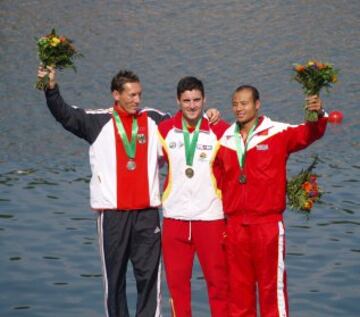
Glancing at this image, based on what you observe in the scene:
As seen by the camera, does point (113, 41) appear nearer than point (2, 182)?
No

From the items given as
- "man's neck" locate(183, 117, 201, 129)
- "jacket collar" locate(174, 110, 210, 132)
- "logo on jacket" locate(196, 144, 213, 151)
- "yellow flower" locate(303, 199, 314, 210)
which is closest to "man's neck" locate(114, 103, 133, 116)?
"jacket collar" locate(174, 110, 210, 132)

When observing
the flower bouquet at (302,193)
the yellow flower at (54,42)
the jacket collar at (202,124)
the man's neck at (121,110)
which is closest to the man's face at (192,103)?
the jacket collar at (202,124)

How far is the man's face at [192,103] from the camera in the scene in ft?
32.6

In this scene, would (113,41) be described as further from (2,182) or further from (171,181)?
(171,181)

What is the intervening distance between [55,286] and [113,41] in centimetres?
1634

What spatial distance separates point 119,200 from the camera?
10094 millimetres

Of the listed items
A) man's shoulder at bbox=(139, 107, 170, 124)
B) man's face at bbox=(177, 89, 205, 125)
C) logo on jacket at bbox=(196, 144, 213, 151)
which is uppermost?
man's face at bbox=(177, 89, 205, 125)

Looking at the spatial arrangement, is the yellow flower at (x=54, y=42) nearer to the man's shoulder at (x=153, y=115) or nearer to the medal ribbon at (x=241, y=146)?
the man's shoulder at (x=153, y=115)

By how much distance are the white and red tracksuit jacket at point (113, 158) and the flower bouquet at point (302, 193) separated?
1205 millimetres

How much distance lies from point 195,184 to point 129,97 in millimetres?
990

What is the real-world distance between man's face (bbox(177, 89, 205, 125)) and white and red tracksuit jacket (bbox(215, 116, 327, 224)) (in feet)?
1.39

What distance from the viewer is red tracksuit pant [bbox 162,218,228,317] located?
1005 centimetres

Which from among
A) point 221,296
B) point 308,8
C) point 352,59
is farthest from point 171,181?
point 308,8

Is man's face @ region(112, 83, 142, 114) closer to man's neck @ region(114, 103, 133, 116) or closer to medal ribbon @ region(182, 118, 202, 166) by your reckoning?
man's neck @ region(114, 103, 133, 116)
